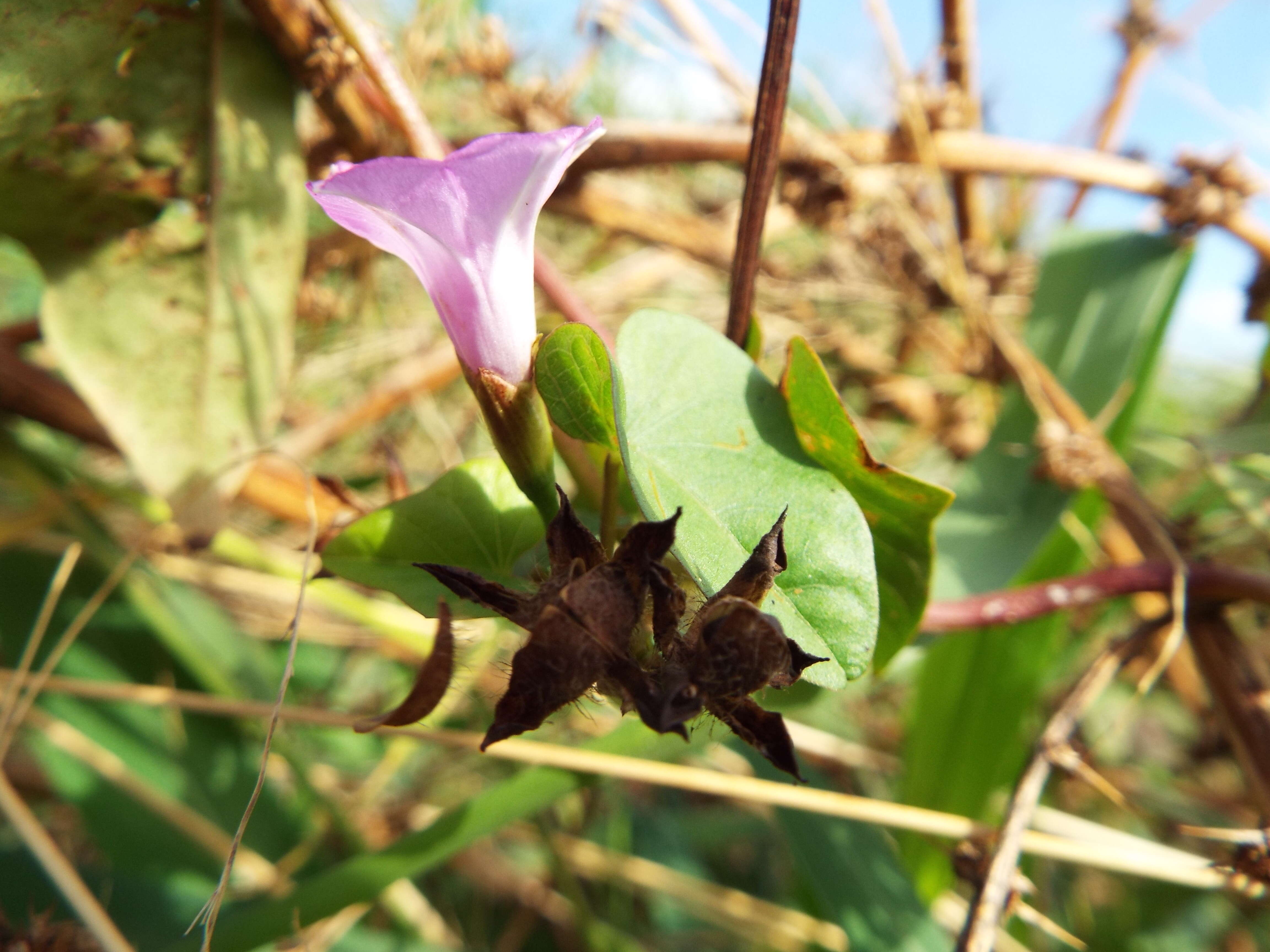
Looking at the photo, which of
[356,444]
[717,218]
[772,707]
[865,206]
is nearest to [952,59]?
→ [865,206]

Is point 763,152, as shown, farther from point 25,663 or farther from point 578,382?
point 25,663

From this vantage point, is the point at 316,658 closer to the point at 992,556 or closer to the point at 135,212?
the point at 135,212

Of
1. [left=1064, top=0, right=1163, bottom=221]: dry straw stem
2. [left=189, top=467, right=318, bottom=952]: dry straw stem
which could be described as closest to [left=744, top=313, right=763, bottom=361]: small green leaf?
[left=189, top=467, right=318, bottom=952]: dry straw stem

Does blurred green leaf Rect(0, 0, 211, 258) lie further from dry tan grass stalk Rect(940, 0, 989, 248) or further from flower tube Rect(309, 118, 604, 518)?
dry tan grass stalk Rect(940, 0, 989, 248)

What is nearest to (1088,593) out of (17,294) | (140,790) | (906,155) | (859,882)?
(859,882)

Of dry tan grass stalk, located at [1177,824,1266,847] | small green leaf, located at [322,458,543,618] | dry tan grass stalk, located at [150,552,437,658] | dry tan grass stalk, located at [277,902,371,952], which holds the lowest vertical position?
dry tan grass stalk, located at [277,902,371,952]

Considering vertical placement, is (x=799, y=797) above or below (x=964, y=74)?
below

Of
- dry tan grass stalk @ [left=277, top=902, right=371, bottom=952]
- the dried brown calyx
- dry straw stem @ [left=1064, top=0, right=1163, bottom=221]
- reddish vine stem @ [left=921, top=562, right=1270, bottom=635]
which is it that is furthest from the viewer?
dry straw stem @ [left=1064, top=0, right=1163, bottom=221]
